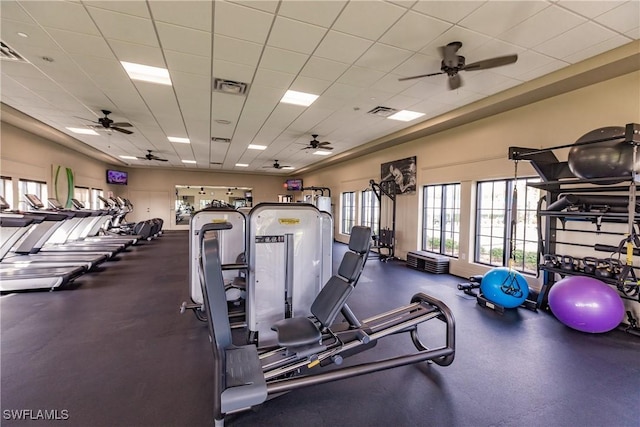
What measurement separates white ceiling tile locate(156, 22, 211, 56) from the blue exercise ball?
15.8ft

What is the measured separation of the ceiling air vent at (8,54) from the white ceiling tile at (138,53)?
1242mm

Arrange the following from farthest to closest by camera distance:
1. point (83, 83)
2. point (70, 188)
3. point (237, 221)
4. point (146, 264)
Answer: point (70, 188) < point (146, 264) < point (83, 83) < point (237, 221)

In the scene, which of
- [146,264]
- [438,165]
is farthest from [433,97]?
[146,264]

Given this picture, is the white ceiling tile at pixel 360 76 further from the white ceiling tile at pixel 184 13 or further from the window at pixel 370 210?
the window at pixel 370 210

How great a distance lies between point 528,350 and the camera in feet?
9.73

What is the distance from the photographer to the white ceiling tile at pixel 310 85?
4.27 m

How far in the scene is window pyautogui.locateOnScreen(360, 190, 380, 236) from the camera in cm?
959

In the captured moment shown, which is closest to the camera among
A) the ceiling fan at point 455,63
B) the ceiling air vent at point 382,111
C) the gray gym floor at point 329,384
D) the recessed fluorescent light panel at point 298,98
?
the gray gym floor at point 329,384

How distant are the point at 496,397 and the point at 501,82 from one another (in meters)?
4.14

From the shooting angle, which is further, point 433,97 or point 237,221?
point 433,97

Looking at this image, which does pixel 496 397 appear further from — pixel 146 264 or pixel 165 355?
pixel 146 264

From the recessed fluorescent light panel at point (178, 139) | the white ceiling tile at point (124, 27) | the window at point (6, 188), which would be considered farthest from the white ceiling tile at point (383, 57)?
the window at point (6, 188)

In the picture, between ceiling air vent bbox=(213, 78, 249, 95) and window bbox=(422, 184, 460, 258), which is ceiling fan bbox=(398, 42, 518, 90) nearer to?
ceiling air vent bbox=(213, 78, 249, 95)

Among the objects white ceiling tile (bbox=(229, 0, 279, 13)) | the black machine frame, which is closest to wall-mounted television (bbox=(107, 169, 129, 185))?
white ceiling tile (bbox=(229, 0, 279, 13))
